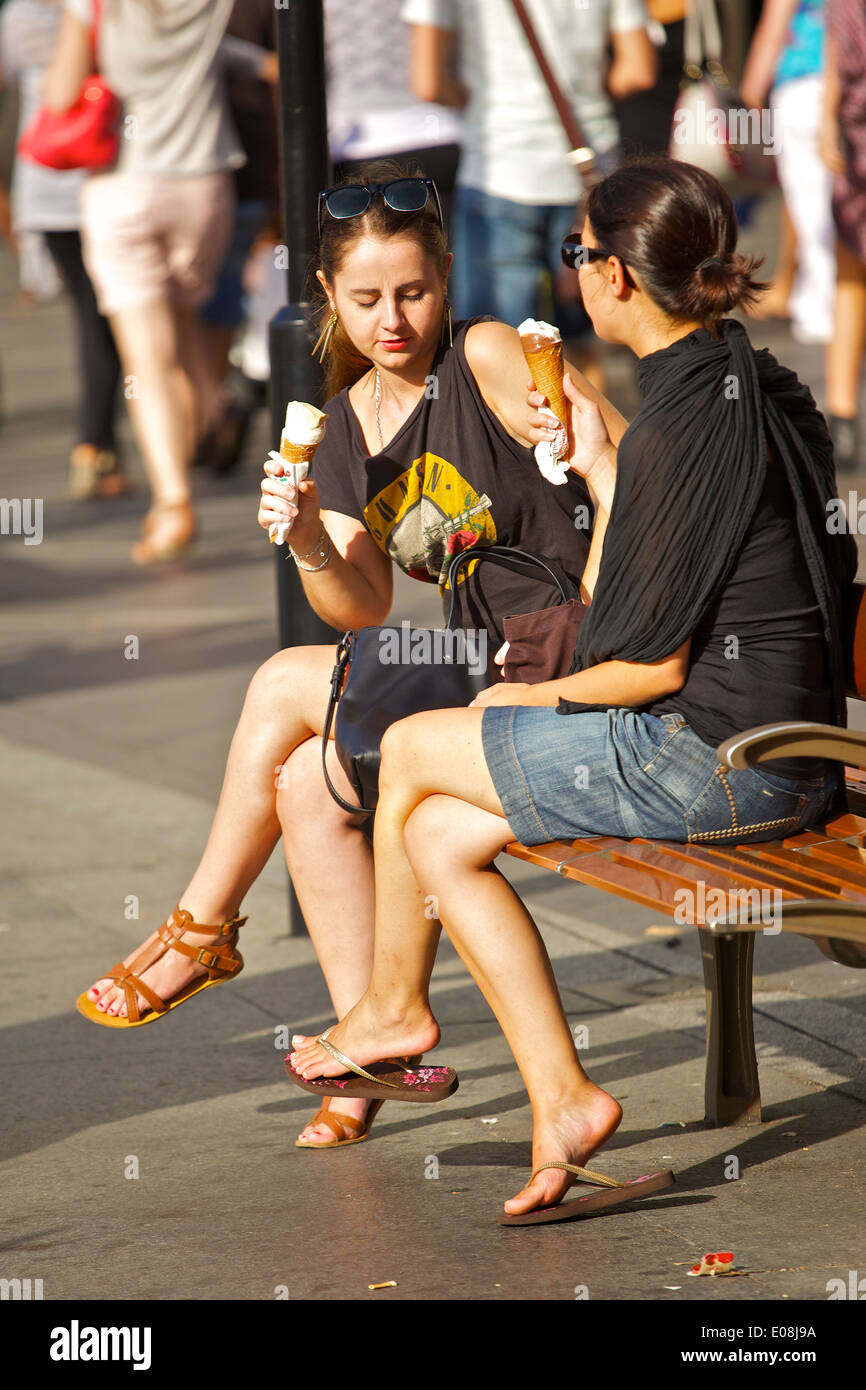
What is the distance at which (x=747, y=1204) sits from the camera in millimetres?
3289

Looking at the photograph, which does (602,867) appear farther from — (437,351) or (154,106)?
(154,106)

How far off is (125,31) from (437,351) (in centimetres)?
532

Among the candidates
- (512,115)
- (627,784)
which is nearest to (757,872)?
(627,784)

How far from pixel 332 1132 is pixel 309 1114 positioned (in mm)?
176

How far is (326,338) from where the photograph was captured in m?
4.02

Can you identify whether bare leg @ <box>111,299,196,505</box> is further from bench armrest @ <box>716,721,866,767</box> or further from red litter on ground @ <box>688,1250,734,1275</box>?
red litter on ground @ <box>688,1250,734,1275</box>

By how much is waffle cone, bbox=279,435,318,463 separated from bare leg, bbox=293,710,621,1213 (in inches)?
21.2

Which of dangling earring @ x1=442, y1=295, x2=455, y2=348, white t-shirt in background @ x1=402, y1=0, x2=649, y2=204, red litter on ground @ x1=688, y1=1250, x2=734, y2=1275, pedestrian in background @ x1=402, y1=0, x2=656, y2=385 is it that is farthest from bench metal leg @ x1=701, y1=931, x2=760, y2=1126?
white t-shirt in background @ x1=402, y1=0, x2=649, y2=204

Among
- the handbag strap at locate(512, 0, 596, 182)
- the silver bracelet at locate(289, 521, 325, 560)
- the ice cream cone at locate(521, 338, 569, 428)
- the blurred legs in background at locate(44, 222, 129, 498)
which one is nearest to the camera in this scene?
the ice cream cone at locate(521, 338, 569, 428)

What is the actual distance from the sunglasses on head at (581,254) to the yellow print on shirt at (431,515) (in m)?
0.52

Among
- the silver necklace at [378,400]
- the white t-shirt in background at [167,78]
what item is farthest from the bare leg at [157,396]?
the silver necklace at [378,400]

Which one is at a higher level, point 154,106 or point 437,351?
point 154,106

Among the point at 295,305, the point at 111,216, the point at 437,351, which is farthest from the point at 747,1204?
the point at 111,216

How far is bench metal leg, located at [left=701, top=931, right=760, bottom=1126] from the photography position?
11.8 feet
